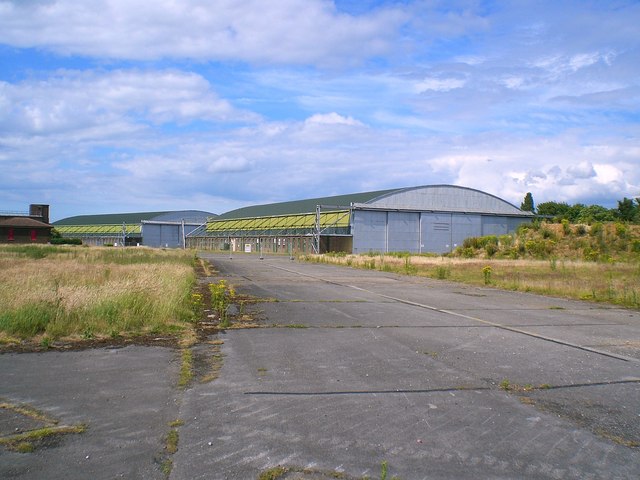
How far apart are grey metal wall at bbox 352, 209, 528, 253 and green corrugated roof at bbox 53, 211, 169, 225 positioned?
2431 inches

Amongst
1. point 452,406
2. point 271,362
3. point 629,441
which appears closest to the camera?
point 629,441

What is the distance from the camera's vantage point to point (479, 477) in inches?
182

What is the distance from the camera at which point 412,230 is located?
6812 cm

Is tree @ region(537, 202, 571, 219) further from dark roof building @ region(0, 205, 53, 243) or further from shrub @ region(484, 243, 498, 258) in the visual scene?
dark roof building @ region(0, 205, 53, 243)

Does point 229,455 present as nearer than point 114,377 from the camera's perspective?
Yes

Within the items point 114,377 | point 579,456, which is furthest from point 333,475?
point 114,377

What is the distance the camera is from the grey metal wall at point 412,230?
65.9m

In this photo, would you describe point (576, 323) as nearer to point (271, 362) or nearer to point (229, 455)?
point (271, 362)

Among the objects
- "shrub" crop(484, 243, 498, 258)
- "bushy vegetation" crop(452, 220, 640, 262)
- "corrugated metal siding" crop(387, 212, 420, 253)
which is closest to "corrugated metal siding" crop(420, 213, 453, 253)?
"corrugated metal siding" crop(387, 212, 420, 253)

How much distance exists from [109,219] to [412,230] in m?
84.8

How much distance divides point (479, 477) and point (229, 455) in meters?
2.06

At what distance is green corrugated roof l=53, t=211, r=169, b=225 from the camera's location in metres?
118

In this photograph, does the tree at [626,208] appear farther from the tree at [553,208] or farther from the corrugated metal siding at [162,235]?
the corrugated metal siding at [162,235]

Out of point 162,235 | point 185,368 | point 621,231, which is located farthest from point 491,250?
point 162,235
